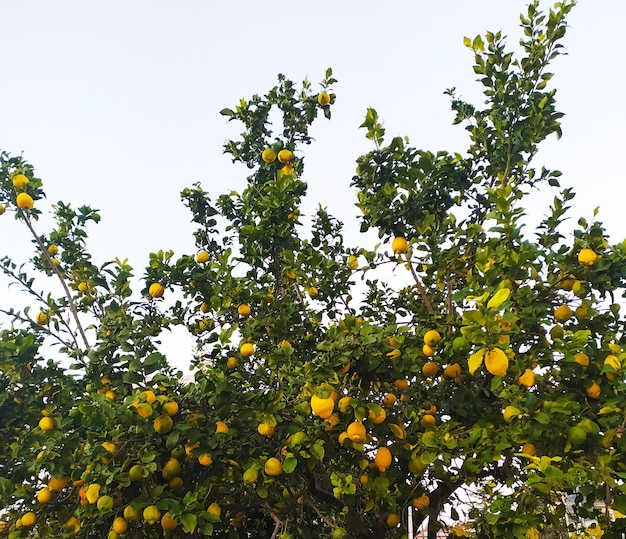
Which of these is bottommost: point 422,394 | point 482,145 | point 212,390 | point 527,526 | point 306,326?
point 527,526

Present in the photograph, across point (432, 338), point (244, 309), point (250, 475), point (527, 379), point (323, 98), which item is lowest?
point (250, 475)

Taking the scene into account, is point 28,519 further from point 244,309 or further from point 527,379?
point 527,379

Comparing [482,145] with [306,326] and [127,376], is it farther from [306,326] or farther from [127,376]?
[127,376]

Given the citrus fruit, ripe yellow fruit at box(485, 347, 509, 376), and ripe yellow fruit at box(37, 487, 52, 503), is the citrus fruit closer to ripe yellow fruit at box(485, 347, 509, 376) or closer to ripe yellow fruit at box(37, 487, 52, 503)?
ripe yellow fruit at box(37, 487, 52, 503)

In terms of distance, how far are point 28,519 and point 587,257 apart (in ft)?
8.79

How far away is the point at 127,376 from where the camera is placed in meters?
2.27

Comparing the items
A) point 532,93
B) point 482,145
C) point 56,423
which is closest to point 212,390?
point 56,423

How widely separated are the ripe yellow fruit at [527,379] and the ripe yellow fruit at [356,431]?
0.66 m

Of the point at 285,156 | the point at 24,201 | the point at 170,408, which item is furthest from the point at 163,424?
the point at 285,156

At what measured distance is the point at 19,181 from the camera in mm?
2928

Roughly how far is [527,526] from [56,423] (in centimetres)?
200

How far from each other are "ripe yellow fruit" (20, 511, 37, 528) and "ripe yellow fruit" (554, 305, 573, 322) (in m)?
2.55

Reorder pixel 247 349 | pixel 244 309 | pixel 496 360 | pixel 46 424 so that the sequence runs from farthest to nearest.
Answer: pixel 244 309
pixel 247 349
pixel 46 424
pixel 496 360

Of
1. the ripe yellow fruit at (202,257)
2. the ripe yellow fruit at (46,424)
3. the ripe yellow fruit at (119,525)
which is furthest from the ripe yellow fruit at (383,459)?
the ripe yellow fruit at (202,257)
